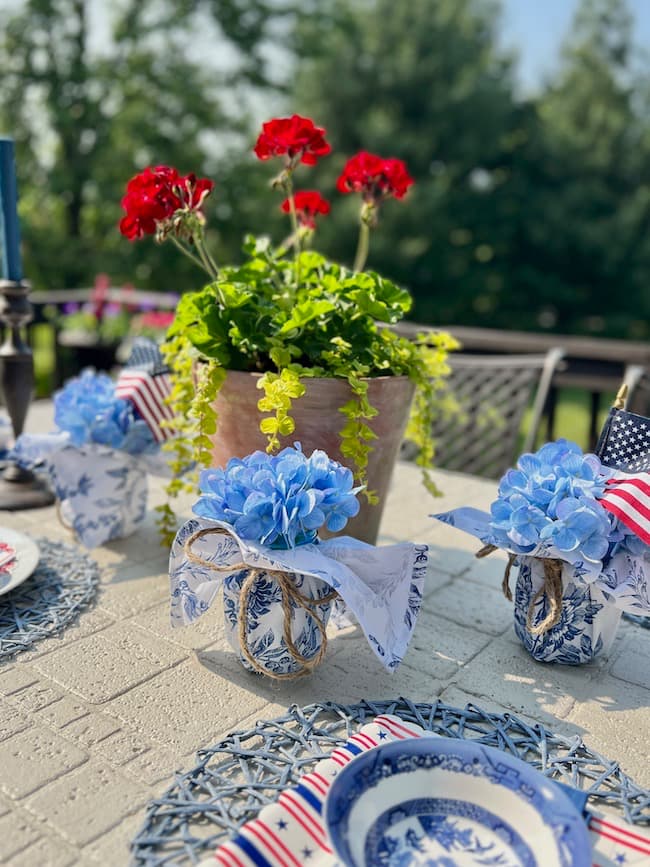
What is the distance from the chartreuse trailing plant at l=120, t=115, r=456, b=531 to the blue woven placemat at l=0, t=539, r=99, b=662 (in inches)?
8.5

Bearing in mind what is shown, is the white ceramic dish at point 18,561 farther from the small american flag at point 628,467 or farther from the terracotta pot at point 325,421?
the small american flag at point 628,467

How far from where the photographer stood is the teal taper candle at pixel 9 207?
5.44ft

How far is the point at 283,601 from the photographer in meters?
1.04

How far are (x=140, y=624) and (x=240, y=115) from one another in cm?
1180

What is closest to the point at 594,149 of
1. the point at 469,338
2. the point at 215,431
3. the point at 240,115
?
the point at 240,115

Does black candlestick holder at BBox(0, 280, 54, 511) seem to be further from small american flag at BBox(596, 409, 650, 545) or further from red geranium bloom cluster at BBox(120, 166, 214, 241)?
small american flag at BBox(596, 409, 650, 545)

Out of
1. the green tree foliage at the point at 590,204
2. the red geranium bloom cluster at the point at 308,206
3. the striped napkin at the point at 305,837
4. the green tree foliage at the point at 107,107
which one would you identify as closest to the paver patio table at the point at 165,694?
the striped napkin at the point at 305,837

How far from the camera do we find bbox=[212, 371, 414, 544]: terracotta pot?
131 cm

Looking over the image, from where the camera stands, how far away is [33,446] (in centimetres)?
151

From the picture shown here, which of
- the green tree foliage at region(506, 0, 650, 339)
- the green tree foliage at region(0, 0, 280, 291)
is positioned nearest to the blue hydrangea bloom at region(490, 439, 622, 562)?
the green tree foliage at region(0, 0, 280, 291)

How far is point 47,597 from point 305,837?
76 cm

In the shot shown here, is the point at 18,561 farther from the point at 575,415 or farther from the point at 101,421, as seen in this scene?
the point at 575,415

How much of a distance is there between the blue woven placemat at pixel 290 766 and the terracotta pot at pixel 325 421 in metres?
0.43

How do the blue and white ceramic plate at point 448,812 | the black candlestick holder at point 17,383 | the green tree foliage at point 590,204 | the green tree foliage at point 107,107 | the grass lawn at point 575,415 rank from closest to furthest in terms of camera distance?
the blue and white ceramic plate at point 448,812 < the black candlestick holder at point 17,383 < the grass lawn at point 575,415 < the green tree foliage at point 107,107 < the green tree foliage at point 590,204
